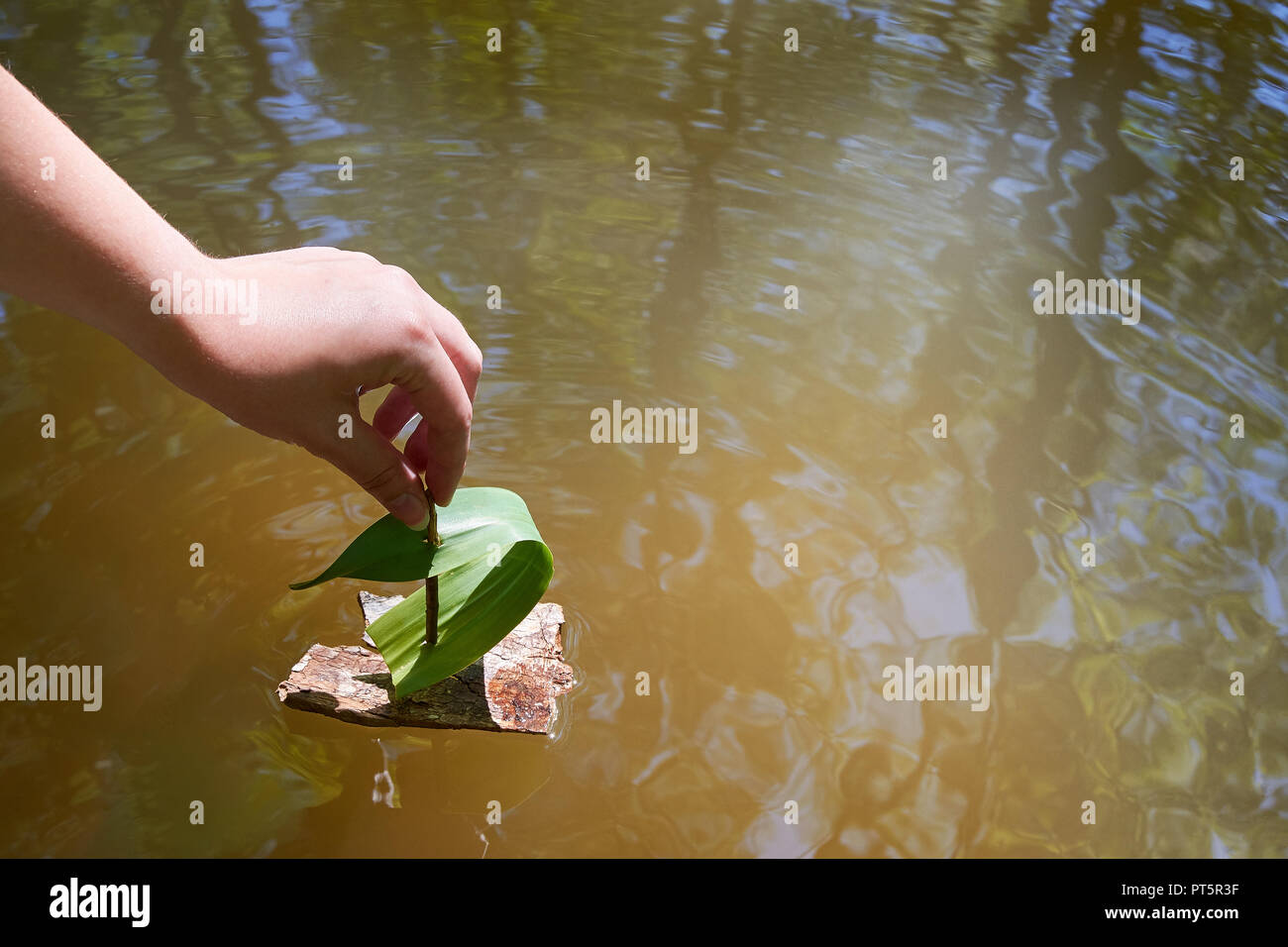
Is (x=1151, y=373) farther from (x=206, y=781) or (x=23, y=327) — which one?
(x=23, y=327)

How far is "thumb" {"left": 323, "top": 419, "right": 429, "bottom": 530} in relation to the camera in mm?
930

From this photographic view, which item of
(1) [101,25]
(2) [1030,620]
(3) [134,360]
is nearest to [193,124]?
(1) [101,25]

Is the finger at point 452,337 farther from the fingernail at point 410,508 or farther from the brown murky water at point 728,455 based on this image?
the brown murky water at point 728,455

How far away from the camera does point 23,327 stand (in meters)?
1.67

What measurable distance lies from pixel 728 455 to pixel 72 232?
37.3 inches

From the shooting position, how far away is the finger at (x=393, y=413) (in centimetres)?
108

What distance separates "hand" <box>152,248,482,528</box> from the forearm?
20 millimetres

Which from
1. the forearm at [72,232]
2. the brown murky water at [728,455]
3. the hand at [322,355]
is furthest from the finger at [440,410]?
the brown murky water at [728,455]

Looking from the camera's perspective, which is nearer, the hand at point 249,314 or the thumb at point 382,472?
the hand at point 249,314

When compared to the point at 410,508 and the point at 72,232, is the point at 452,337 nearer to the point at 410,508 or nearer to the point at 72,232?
the point at 410,508

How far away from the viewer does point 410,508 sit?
1.02m

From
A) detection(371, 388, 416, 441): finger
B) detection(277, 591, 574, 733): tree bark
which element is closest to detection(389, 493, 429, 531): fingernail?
detection(371, 388, 416, 441): finger

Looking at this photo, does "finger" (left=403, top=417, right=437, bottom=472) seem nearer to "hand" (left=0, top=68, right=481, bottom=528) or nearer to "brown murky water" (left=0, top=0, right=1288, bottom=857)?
"hand" (left=0, top=68, right=481, bottom=528)
